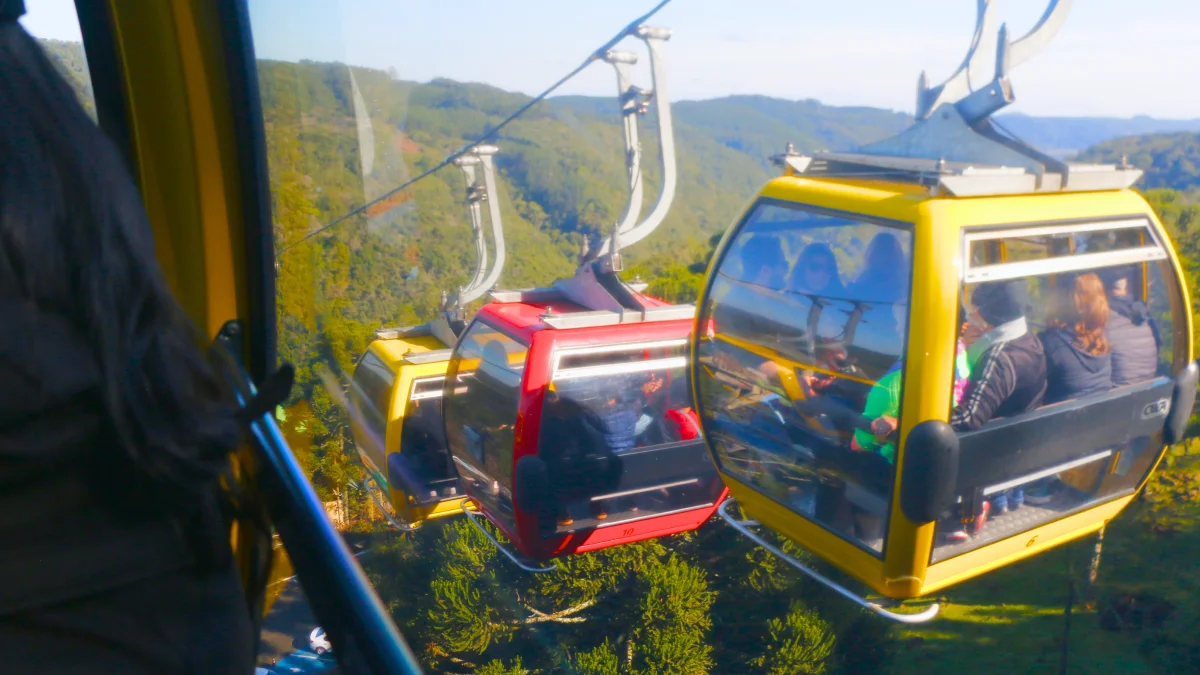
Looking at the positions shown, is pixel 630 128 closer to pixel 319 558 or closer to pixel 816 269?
pixel 816 269

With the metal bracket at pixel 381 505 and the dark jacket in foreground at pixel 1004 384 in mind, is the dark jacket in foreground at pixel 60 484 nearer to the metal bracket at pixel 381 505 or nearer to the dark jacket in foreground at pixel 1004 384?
the dark jacket in foreground at pixel 1004 384

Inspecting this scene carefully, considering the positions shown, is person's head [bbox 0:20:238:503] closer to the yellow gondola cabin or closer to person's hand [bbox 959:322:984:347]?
the yellow gondola cabin

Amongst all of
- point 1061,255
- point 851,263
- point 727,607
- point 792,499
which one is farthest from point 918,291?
point 727,607

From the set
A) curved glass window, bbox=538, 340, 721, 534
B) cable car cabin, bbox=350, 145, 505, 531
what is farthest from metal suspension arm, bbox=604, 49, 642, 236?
cable car cabin, bbox=350, 145, 505, 531

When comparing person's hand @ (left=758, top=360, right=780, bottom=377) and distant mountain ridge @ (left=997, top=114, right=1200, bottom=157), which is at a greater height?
distant mountain ridge @ (left=997, top=114, right=1200, bottom=157)

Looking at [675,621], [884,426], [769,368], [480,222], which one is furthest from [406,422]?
[675,621]

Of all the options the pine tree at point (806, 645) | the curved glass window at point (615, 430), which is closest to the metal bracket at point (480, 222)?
the curved glass window at point (615, 430)
